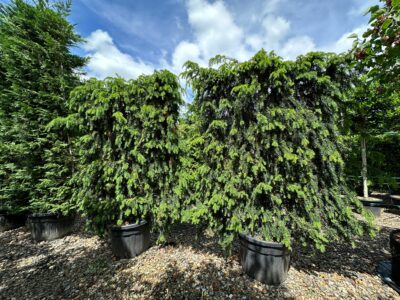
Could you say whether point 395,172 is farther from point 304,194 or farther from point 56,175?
point 56,175

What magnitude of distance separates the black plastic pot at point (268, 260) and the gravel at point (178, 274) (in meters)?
0.10

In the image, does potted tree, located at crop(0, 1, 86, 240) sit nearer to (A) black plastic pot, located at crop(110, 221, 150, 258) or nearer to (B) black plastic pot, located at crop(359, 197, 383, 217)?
(A) black plastic pot, located at crop(110, 221, 150, 258)

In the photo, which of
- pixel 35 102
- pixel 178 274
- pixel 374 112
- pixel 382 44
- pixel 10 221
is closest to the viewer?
pixel 382 44

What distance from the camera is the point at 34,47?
3721mm

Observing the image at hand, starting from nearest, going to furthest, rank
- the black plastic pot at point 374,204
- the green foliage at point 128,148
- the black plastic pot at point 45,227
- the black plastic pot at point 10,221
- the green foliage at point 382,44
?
the green foliage at point 382,44 < the green foliage at point 128,148 < the black plastic pot at point 45,227 < the black plastic pot at point 10,221 < the black plastic pot at point 374,204

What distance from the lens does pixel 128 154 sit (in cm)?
293

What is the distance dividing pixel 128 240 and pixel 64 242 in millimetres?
1907

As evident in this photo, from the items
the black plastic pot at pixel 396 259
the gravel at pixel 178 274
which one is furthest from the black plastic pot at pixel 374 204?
the black plastic pot at pixel 396 259

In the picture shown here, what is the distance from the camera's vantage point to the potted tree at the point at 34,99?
368 cm

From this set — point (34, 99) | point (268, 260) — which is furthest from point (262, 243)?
point (34, 99)

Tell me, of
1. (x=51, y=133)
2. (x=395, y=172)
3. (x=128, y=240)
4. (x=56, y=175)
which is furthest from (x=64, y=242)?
(x=395, y=172)

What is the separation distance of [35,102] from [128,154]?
284cm

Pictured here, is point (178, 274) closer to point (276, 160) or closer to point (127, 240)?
point (127, 240)

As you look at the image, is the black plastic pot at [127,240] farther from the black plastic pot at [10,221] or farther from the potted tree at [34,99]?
the black plastic pot at [10,221]
